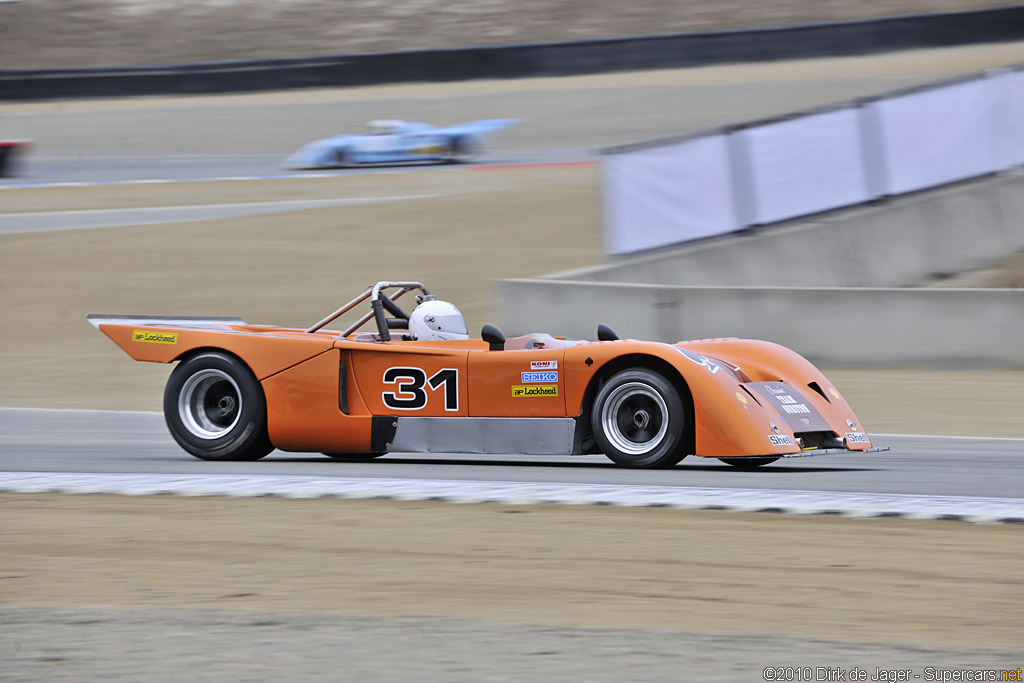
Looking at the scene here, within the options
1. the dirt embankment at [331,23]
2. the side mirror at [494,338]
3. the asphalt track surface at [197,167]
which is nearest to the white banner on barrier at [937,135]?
the side mirror at [494,338]

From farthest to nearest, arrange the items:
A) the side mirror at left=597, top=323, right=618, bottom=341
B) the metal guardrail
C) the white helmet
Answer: the metal guardrail, the white helmet, the side mirror at left=597, top=323, right=618, bottom=341

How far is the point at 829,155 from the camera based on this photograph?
1617 cm

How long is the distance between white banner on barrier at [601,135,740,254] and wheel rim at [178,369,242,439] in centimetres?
760

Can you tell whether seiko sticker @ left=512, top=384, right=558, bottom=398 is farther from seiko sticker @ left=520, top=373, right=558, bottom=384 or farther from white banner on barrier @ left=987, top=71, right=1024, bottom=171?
white banner on barrier @ left=987, top=71, right=1024, bottom=171

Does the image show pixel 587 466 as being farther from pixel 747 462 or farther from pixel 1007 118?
pixel 1007 118

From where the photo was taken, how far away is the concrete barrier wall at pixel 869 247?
16.0m

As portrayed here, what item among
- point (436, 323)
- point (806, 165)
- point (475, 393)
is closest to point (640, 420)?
point (475, 393)

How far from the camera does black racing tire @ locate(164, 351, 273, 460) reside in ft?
29.4

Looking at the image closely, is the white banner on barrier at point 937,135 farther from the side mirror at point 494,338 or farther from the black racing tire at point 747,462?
the side mirror at point 494,338

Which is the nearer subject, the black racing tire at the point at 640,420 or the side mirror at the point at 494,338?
the black racing tire at the point at 640,420

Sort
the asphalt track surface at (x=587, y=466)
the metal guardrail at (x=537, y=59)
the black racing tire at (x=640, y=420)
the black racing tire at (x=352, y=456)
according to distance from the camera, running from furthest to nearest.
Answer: the metal guardrail at (x=537, y=59) → the black racing tire at (x=352, y=456) → the black racing tire at (x=640, y=420) → the asphalt track surface at (x=587, y=466)

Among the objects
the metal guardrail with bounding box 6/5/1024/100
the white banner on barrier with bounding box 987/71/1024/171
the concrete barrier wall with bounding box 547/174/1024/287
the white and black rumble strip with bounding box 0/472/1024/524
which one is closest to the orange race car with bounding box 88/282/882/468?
the white and black rumble strip with bounding box 0/472/1024/524

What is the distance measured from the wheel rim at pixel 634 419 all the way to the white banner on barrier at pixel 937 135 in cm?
908

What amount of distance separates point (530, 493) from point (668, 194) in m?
9.29
